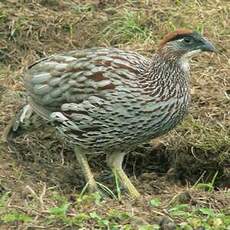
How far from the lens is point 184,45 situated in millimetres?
7730

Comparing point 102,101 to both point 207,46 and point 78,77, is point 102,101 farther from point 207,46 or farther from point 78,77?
point 207,46

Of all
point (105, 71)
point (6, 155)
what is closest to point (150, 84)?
point (105, 71)

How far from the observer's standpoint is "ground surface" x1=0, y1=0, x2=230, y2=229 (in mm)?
6168

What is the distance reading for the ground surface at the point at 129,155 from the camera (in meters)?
6.17

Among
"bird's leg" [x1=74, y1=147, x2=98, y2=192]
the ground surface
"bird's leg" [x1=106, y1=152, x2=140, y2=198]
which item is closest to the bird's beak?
the ground surface

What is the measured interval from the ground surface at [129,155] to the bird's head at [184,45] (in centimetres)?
82

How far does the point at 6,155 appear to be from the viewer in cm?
797

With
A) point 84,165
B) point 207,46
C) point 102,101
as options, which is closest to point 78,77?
point 102,101

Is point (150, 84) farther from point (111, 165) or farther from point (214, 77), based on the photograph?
point (214, 77)

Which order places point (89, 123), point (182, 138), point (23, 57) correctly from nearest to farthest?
point (89, 123)
point (182, 138)
point (23, 57)

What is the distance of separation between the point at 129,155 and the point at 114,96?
1.06 metres

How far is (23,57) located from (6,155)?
183 cm

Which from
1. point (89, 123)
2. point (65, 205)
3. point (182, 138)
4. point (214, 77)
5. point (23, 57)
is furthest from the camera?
point (23, 57)

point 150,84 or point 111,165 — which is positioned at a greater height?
point 150,84
